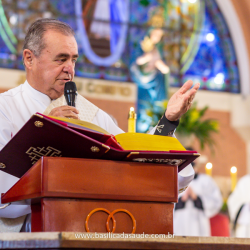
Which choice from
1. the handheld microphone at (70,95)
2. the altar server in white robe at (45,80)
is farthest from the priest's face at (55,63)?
the handheld microphone at (70,95)

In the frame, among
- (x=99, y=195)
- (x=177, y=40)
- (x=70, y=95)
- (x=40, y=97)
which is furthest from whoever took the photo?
(x=177, y=40)

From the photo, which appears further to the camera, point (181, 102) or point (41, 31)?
point (41, 31)

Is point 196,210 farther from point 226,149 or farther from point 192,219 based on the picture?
point 226,149

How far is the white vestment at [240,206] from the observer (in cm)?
744

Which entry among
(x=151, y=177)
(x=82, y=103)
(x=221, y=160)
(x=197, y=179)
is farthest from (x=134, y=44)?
(x=151, y=177)

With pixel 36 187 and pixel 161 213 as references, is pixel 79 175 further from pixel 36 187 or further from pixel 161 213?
pixel 161 213

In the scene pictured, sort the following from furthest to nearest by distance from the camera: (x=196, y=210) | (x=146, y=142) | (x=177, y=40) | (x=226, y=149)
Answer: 1. (x=177, y=40)
2. (x=226, y=149)
3. (x=196, y=210)
4. (x=146, y=142)

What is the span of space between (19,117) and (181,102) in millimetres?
816

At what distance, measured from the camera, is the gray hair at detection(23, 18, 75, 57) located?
7.40 ft

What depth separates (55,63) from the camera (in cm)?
222

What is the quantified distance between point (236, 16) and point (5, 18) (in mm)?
5633

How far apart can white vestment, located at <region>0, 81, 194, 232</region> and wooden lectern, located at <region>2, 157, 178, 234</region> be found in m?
0.40

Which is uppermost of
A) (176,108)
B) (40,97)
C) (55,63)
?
(55,63)

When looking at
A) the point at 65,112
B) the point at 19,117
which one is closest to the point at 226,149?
the point at 19,117
